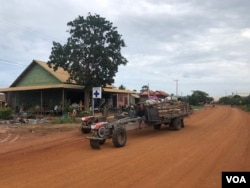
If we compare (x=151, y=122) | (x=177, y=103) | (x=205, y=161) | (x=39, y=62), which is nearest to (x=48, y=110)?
(x=39, y=62)

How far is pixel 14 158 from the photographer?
1042 centimetres

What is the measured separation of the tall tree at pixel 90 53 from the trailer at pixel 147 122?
12101 mm

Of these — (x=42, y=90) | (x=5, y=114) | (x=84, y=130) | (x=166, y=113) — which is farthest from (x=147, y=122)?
(x=42, y=90)

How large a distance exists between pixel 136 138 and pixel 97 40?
17120 mm

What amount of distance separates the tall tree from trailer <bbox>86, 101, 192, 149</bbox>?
12101 millimetres

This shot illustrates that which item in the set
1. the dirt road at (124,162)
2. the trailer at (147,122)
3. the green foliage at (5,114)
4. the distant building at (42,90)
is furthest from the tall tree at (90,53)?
the dirt road at (124,162)

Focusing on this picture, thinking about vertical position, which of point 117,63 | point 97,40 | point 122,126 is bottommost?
point 122,126

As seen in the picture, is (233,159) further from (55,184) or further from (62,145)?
(62,145)

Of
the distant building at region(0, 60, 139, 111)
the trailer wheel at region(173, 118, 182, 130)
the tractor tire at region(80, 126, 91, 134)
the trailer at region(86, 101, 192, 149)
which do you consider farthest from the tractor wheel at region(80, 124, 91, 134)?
the distant building at region(0, 60, 139, 111)

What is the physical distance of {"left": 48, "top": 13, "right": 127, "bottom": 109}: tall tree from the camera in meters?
30.1

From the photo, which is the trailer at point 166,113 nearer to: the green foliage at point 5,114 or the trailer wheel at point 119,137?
the trailer wheel at point 119,137

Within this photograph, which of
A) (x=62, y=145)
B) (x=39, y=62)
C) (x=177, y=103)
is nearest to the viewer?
(x=62, y=145)

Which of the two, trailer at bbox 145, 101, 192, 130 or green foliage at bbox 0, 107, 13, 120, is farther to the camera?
green foliage at bbox 0, 107, 13, 120

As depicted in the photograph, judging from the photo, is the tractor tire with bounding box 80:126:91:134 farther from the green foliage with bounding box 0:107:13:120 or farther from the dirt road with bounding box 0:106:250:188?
the green foliage with bounding box 0:107:13:120
